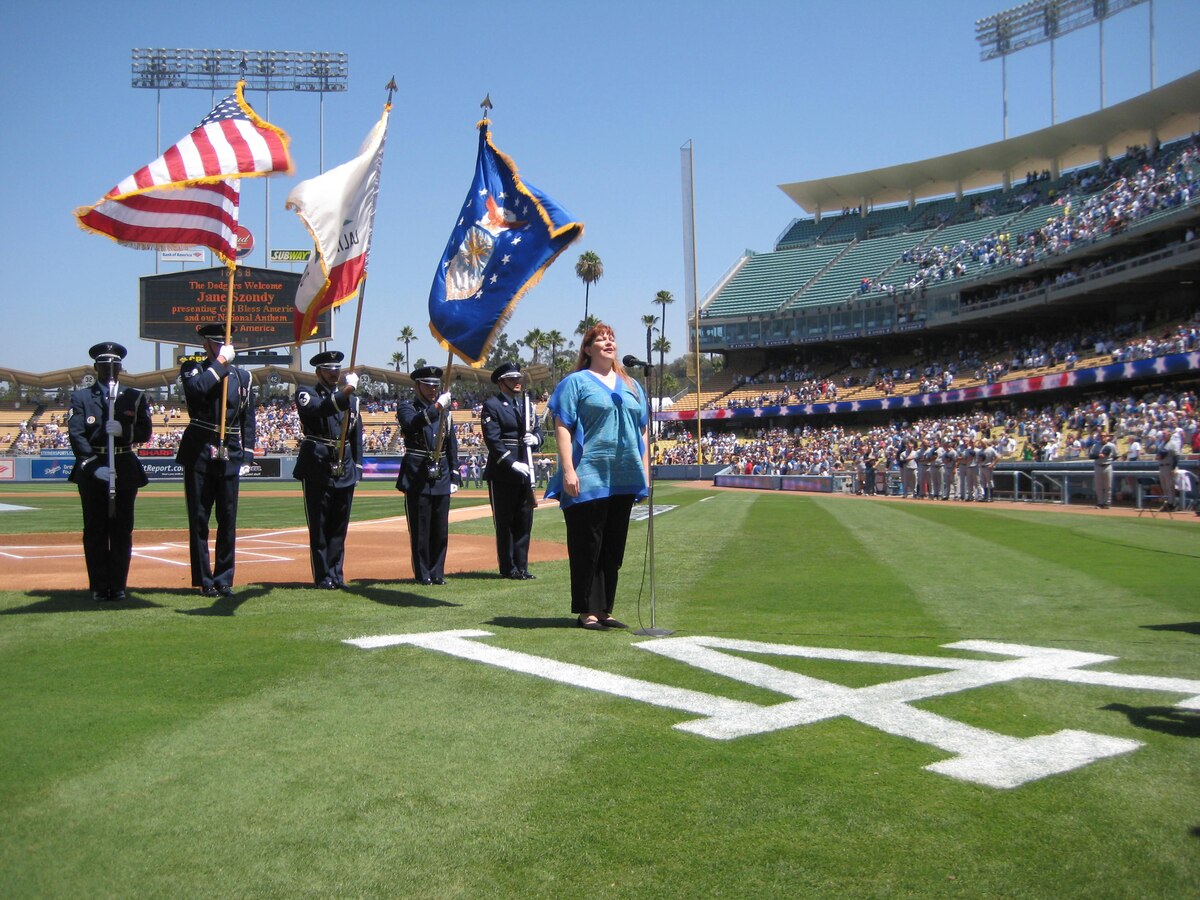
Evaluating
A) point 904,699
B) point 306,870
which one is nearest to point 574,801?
point 306,870

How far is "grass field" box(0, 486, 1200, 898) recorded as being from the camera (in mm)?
2789

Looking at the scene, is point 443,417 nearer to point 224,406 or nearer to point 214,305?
point 224,406


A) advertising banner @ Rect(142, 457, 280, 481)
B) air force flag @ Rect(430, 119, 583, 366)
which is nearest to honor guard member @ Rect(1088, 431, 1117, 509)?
air force flag @ Rect(430, 119, 583, 366)

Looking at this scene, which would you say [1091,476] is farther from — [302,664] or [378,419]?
[378,419]

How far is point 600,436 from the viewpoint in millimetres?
6719

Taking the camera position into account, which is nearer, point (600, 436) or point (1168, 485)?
point (600, 436)

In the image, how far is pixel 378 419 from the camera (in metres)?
64.3

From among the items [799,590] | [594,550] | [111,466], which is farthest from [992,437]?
[111,466]

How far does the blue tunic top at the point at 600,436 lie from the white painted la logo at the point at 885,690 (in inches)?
45.4

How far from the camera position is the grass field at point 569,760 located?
2789 millimetres

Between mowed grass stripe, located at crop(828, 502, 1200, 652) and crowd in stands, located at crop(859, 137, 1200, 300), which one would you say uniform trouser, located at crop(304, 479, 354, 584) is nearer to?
mowed grass stripe, located at crop(828, 502, 1200, 652)

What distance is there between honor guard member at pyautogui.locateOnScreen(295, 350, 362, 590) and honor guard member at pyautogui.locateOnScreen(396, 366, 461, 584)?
0.50 m

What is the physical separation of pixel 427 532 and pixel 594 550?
2982mm

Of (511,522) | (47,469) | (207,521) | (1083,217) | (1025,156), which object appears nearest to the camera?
(207,521)
